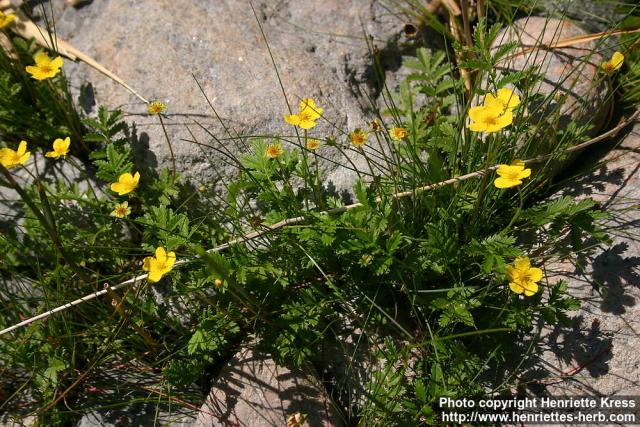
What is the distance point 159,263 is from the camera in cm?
235

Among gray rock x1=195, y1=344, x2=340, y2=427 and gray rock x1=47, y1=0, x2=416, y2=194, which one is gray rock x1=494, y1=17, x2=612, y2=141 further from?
gray rock x1=195, y1=344, x2=340, y2=427

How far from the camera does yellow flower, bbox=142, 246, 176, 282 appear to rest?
7.55ft

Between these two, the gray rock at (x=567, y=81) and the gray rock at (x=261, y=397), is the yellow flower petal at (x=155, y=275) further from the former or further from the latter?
the gray rock at (x=567, y=81)

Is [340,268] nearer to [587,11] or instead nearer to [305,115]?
[305,115]

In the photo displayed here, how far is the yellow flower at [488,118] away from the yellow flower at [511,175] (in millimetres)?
193

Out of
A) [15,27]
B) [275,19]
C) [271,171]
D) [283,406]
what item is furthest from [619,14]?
[15,27]

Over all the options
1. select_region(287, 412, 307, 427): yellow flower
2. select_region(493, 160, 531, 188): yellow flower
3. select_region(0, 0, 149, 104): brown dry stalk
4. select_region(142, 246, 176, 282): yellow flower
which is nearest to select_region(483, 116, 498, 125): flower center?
select_region(493, 160, 531, 188): yellow flower

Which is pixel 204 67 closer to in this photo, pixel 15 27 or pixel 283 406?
pixel 15 27

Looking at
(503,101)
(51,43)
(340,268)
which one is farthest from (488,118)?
(51,43)

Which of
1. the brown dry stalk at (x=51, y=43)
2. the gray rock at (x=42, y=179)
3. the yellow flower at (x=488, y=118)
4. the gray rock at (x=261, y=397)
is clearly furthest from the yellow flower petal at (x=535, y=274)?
the gray rock at (x=42, y=179)

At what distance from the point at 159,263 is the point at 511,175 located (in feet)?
5.11

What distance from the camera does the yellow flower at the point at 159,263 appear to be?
230 cm

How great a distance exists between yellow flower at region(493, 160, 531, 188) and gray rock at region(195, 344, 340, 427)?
52.3 inches

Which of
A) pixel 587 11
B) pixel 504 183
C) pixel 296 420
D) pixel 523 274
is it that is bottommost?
pixel 296 420
